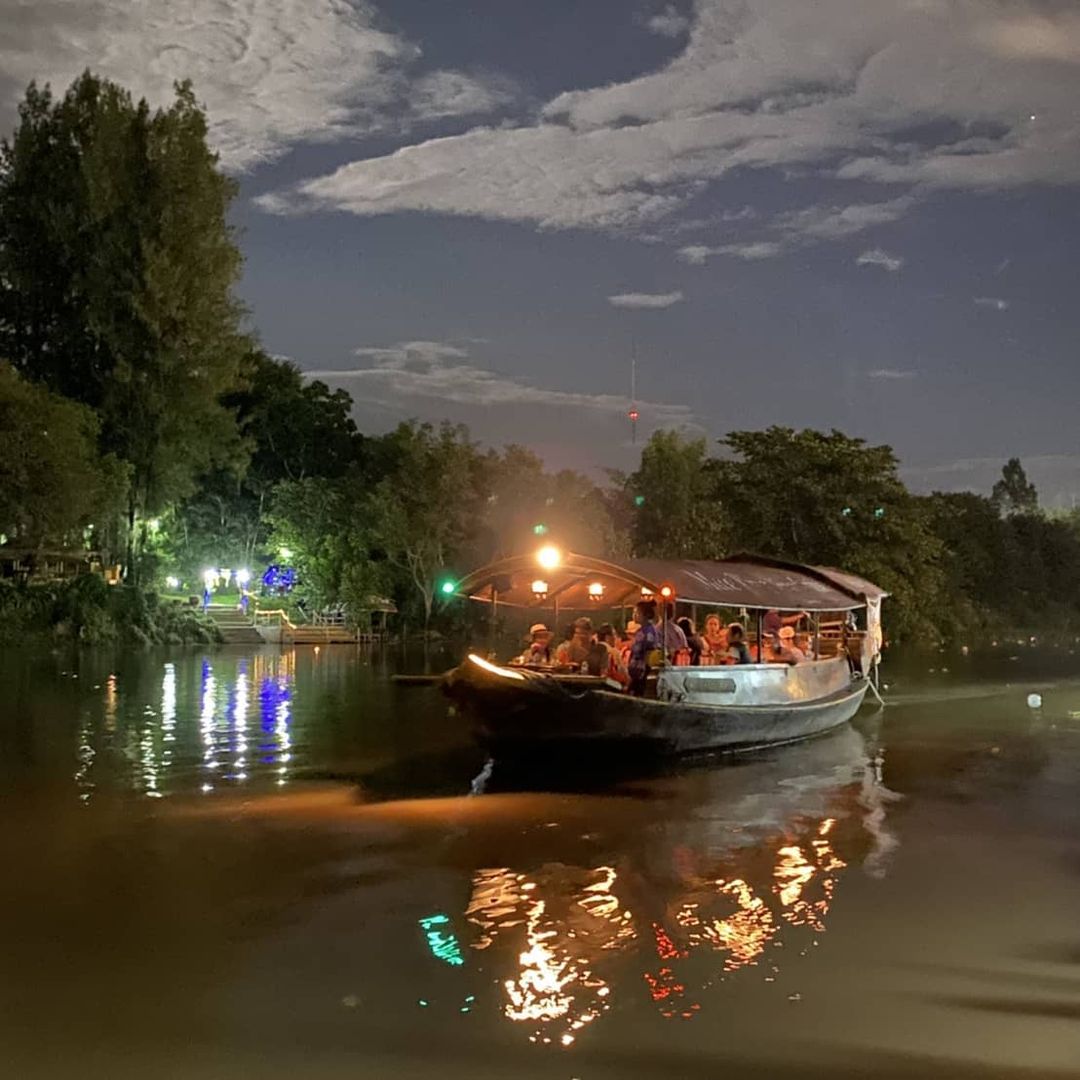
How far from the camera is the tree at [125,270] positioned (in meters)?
37.6

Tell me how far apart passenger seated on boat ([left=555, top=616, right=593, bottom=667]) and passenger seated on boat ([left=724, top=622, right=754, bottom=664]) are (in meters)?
2.49

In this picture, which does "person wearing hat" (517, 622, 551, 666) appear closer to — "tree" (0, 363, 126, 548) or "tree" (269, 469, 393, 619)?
"tree" (0, 363, 126, 548)

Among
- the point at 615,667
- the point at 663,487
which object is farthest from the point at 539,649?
the point at 663,487

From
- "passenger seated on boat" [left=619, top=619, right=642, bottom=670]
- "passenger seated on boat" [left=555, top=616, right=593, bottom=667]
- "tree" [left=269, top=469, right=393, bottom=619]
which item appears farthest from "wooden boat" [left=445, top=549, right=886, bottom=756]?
"tree" [left=269, top=469, right=393, bottom=619]

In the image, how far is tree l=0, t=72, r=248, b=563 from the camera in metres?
37.6

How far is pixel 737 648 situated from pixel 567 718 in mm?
3897

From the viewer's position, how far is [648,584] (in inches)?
550

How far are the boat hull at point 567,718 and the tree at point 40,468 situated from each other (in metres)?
24.8

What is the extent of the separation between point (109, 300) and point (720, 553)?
22765 mm

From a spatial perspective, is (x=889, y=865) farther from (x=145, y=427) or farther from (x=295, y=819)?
(x=145, y=427)

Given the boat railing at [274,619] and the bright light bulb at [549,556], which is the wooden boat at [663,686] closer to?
the bright light bulb at [549,556]

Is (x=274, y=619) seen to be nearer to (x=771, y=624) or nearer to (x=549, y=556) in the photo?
(x=771, y=624)

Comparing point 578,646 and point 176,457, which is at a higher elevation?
point 176,457

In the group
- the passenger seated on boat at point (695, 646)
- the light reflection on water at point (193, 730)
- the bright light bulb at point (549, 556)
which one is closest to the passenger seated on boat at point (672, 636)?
the passenger seated on boat at point (695, 646)
